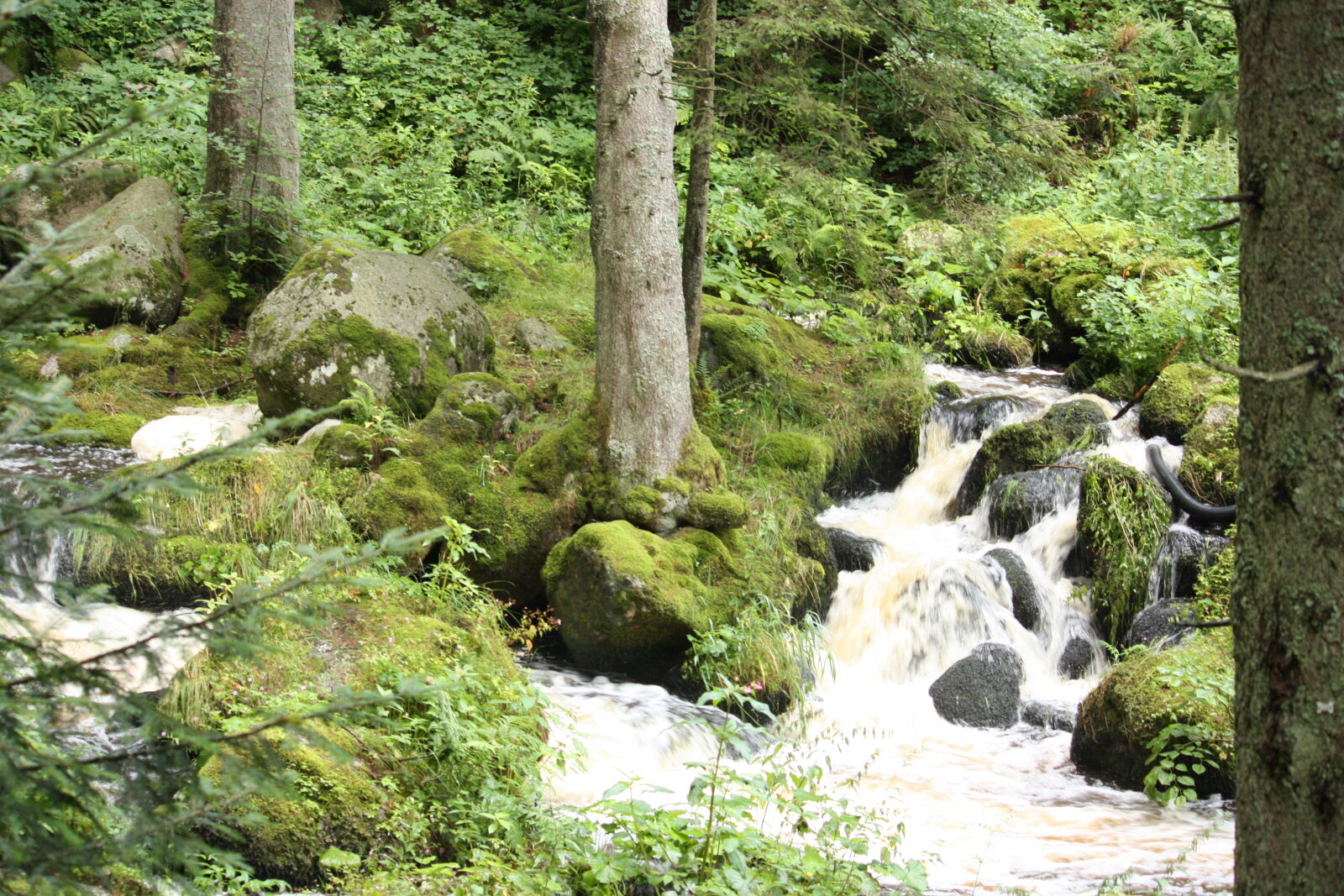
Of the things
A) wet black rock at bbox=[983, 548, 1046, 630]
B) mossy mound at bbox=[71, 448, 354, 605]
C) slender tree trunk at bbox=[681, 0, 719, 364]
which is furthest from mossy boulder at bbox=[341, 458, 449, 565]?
wet black rock at bbox=[983, 548, 1046, 630]

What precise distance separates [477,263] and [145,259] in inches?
122

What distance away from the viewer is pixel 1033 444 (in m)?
9.31

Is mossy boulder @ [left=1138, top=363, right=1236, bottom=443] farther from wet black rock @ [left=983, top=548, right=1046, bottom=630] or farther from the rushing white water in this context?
wet black rock @ [left=983, top=548, right=1046, bottom=630]

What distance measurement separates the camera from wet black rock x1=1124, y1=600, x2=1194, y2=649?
704 centimetres

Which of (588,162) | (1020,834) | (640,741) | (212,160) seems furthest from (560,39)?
(1020,834)

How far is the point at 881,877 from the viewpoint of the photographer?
4.73m

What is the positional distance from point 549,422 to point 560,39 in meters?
10.3

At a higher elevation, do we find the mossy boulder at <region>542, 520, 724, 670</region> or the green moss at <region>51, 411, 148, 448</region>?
the green moss at <region>51, 411, 148, 448</region>

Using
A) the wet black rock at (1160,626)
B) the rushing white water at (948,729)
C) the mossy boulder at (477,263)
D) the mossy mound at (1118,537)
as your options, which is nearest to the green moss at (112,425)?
the mossy boulder at (477,263)

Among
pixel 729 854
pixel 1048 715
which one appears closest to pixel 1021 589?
pixel 1048 715

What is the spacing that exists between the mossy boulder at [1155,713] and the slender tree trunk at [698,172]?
12.8ft

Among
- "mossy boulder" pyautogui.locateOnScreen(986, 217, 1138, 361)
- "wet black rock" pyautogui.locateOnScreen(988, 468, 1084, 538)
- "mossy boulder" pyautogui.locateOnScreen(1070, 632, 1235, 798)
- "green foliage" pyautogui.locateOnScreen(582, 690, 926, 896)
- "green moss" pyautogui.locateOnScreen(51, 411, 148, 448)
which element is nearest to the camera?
"green foliage" pyautogui.locateOnScreen(582, 690, 926, 896)

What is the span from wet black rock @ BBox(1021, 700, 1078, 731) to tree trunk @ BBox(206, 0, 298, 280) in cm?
799

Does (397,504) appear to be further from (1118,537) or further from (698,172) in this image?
(1118,537)
